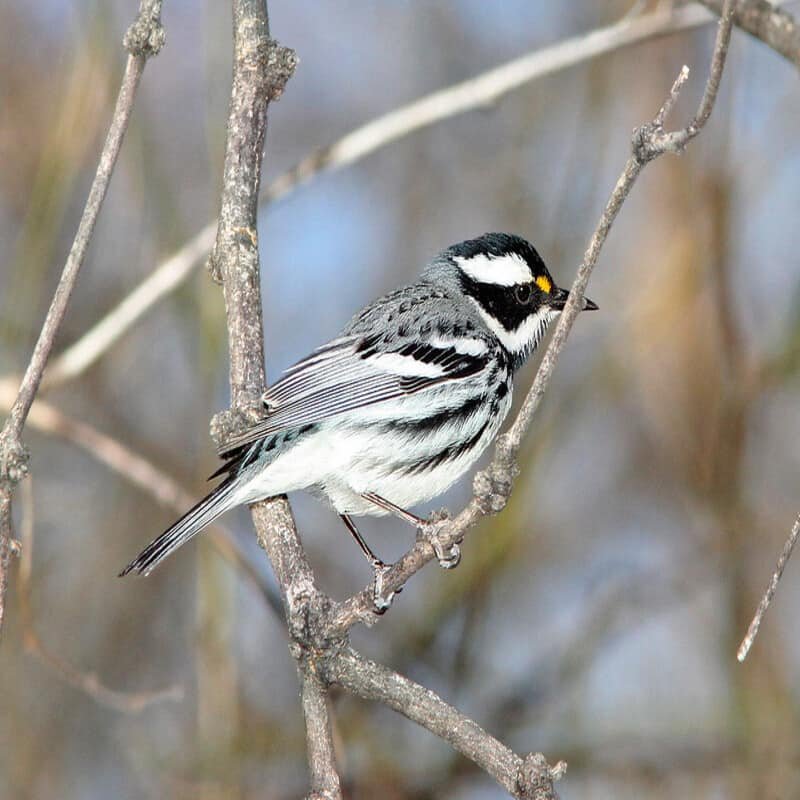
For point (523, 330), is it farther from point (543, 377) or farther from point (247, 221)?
point (543, 377)

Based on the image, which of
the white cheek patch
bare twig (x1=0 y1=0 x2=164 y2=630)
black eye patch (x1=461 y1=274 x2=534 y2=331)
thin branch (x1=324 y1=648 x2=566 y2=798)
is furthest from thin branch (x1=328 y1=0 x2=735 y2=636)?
black eye patch (x1=461 y1=274 x2=534 y2=331)

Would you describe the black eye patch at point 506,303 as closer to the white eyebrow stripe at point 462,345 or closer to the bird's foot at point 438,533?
the white eyebrow stripe at point 462,345

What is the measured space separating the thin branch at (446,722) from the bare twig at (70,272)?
1.04m

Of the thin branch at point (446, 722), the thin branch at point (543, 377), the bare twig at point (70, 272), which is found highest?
the bare twig at point (70, 272)

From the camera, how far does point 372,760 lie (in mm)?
5734

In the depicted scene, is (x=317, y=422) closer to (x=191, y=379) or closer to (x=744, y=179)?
(x=191, y=379)

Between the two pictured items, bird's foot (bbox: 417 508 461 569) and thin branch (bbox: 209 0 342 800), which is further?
thin branch (bbox: 209 0 342 800)

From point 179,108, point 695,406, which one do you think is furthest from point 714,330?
point 179,108

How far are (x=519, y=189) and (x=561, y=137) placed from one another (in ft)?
1.98

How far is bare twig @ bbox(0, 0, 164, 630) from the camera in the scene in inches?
113

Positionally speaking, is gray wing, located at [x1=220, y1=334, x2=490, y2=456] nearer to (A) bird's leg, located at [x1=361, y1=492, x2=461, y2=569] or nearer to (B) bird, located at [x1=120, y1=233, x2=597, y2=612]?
(B) bird, located at [x1=120, y1=233, x2=597, y2=612]

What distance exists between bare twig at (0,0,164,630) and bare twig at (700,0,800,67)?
2460 millimetres

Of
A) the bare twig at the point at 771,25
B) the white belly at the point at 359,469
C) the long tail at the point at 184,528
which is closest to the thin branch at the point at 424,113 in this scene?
the bare twig at the point at 771,25

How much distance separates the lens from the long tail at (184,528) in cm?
412
